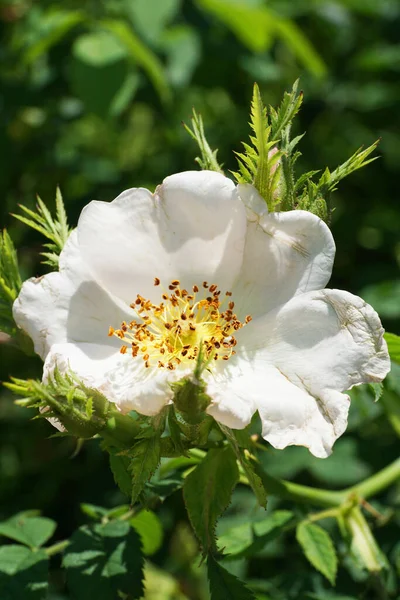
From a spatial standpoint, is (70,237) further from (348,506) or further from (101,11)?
(101,11)

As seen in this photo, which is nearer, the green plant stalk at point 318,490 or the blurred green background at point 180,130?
the green plant stalk at point 318,490

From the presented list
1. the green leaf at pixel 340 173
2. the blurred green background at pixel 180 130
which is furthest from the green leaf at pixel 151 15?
the green leaf at pixel 340 173

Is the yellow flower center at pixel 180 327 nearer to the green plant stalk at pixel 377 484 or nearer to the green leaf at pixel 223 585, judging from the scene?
the green leaf at pixel 223 585

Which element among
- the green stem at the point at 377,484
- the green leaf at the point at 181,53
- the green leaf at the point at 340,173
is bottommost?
the green stem at the point at 377,484

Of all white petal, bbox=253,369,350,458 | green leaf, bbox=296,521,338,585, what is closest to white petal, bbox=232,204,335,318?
white petal, bbox=253,369,350,458

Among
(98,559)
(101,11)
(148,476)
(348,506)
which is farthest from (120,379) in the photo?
(101,11)
